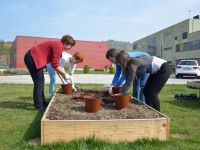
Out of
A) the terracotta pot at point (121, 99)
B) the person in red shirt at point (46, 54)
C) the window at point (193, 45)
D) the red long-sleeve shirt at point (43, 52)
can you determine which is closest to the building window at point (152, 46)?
the window at point (193, 45)

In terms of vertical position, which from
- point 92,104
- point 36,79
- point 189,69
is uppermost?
point 189,69

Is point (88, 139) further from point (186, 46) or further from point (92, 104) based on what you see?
point (186, 46)

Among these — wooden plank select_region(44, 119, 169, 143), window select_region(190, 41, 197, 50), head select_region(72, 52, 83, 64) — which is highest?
window select_region(190, 41, 197, 50)

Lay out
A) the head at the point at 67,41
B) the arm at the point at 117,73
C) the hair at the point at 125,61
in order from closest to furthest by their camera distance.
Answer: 1. the hair at the point at 125,61
2. the head at the point at 67,41
3. the arm at the point at 117,73

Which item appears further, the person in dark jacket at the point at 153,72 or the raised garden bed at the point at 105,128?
the person in dark jacket at the point at 153,72

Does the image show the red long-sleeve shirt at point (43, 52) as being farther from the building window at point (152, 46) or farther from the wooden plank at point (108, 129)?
the building window at point (152, 46)

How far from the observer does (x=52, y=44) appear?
3.40m

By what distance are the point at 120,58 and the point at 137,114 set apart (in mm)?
825

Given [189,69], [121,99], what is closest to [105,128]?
[121,99]

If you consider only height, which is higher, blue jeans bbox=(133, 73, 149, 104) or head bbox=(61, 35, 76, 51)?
head bbox=(61, 35, 76, 51)

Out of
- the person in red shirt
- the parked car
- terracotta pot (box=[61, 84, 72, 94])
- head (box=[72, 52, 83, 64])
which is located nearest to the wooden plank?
the person in red shirt

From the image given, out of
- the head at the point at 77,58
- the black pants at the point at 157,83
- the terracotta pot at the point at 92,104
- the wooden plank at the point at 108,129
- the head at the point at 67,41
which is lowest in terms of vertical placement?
the wooden plank at the point at 108,129

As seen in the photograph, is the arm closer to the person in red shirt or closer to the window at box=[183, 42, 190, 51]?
the person in red shirt

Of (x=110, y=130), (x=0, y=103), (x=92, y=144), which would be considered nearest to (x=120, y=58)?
(x=110, y=130)
